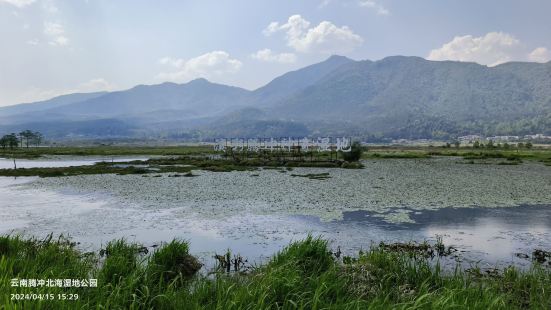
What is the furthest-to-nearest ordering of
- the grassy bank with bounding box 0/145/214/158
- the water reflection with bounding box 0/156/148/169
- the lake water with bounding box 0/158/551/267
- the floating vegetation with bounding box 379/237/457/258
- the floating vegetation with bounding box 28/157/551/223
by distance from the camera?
1. the grassy bank with bounding box 0/145/214/158
2. the water reflection with bounding box 0/156/148/169
3. the floating vegetation with bounding box 28/157/551/223
4. the lake water with bounding box 0/158/551/267
5. the floating vegetation with bounding box 379/237/457/258

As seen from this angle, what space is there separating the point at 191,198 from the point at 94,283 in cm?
2173

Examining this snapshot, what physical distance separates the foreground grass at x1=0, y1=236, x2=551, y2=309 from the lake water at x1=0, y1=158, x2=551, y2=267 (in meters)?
3.84

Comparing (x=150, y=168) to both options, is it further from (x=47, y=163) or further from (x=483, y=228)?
(x=483, y=228)

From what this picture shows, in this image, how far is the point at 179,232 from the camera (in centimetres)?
1839

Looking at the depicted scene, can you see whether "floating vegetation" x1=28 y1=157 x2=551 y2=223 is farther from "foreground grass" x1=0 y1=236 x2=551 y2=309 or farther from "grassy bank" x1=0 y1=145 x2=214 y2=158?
"grassy bank" x1=0 y1=145 x2=214 y2=158

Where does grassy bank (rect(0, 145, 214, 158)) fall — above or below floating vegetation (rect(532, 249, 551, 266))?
above

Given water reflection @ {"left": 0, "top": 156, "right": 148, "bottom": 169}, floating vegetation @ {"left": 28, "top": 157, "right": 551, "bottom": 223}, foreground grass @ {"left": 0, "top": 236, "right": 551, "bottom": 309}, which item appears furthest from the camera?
water reflection @ {"left": 0, "top": 156, "right": 148, "bottom": 169}

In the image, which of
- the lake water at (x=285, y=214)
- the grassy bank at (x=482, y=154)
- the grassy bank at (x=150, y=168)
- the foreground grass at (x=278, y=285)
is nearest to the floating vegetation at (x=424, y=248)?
the lake water at (x=285, y=214)

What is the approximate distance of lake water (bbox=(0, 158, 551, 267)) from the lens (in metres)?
16.6

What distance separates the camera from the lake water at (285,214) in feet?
54.6

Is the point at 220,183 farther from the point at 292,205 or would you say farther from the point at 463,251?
the point at 463,251

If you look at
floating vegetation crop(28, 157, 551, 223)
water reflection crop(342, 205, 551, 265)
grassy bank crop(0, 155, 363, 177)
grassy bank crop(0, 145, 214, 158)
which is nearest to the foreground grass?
water reflection crop(342, 205, 551, 265)

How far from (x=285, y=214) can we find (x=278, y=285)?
50.6 feet

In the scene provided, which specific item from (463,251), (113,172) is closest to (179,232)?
(463,251)
